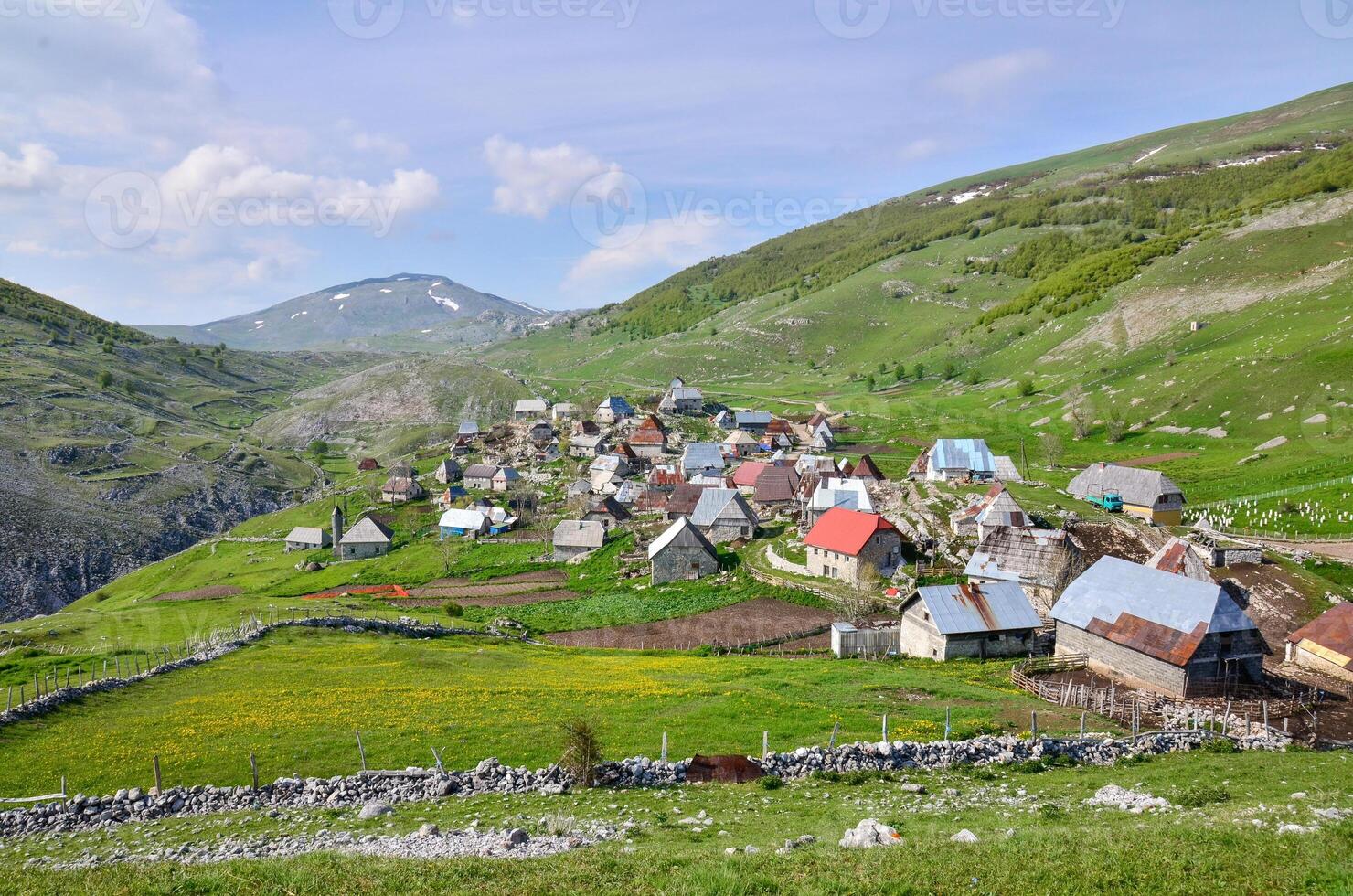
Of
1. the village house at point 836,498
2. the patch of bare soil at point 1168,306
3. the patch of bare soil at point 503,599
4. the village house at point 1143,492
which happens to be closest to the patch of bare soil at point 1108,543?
the village house at point 1143,492

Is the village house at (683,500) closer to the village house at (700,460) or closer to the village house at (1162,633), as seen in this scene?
the village house at (700,460)

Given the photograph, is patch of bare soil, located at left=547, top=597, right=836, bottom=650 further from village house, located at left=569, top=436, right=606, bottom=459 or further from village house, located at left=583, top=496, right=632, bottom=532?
village house, located at left=569, top=436, right=606, bottom=459

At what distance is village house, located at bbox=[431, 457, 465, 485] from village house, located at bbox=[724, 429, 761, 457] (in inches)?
1778

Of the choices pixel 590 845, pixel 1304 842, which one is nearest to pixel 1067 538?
pixel 1304 842

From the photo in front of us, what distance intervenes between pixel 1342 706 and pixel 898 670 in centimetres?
1884

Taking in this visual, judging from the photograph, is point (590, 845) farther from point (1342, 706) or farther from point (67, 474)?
point (67, 474)

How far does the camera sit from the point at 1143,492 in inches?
2579

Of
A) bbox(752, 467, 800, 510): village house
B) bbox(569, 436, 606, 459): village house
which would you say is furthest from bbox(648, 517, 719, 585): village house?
bbox(569, 436, 606, 459): village house

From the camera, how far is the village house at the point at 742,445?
120125mm

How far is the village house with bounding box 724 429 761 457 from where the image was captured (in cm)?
12012

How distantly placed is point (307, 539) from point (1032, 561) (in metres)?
85.3

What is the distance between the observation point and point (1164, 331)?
123 m

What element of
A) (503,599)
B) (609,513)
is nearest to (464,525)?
(609,513)

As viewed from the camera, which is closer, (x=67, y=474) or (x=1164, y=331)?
(x=67, y=474)
